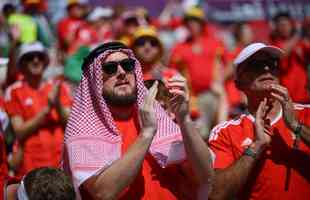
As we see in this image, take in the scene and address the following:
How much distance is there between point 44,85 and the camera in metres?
9.10

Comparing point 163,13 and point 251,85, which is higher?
point 251,85

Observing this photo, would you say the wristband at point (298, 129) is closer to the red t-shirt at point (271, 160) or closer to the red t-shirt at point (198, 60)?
the red t-shirt at point (271, 160)

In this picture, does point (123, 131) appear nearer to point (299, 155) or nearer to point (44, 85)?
point (299, 155)

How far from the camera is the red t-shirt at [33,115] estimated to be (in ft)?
28.2

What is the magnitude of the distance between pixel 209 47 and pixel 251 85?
7.46m

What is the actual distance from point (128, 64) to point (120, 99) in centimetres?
24

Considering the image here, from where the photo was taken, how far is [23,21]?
13.8 metres

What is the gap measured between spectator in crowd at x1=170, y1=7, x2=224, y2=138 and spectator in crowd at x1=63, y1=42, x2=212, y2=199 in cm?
692

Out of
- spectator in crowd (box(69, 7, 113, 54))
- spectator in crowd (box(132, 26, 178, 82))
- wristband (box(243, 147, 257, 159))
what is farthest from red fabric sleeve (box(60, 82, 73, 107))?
spectator in crowd (box(69, 7, 113, 54))

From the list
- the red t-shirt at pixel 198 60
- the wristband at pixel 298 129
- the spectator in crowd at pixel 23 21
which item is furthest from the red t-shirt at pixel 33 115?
the spectator in crowd at pixel 23 21

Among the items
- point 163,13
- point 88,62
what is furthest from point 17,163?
point 163,13

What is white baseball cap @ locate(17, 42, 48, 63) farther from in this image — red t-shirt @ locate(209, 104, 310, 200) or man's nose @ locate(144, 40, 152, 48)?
red t-shirt @ locate(209, 104, 310, 200)

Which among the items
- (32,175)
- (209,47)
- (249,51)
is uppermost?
(249,51)

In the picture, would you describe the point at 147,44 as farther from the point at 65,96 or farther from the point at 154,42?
the point at 65,96
